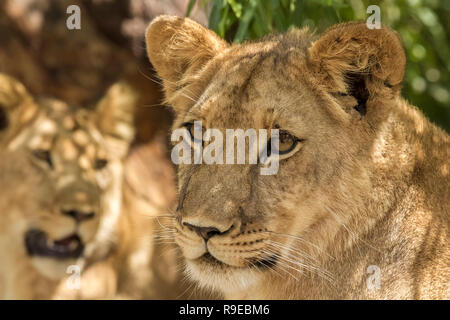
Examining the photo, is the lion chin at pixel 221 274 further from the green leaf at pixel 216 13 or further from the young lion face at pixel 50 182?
the young lion face at pixel 50 182

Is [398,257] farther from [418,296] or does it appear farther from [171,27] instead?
[171,27]

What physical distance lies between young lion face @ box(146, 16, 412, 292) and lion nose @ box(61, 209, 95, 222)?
1556 millimetres

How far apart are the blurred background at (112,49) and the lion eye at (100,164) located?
32.5 inches

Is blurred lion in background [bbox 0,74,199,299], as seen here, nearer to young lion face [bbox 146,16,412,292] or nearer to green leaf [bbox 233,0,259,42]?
green leaf [bbox 233,0,259,42]

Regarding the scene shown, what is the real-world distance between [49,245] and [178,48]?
174 centimetres

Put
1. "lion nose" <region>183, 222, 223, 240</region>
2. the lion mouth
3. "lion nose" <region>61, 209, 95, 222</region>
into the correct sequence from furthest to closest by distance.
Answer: "lion nose" <region>61, 209, 95, 222</region>, the lion mouth, "lion nose" <region>183, 222, 223, 240</region>

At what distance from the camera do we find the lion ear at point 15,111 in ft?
14.7

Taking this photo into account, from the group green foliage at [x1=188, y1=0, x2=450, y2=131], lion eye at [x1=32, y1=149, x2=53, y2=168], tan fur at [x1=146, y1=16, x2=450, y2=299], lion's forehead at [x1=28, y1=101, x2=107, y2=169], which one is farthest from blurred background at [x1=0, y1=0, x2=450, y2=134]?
tan fur at [x1=146, y1=16, x2=450, y2=299]

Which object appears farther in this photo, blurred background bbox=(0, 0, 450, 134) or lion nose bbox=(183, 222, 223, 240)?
blurred background bbox=(0, 0, 450, 134)

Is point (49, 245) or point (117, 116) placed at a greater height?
point (117, 116)

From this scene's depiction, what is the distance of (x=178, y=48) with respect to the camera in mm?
3053

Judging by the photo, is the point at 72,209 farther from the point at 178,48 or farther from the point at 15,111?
the point at 178,48

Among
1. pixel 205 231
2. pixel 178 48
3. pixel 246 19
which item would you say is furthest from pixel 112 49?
pixel 205 231

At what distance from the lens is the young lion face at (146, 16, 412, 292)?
2457 millimetres
